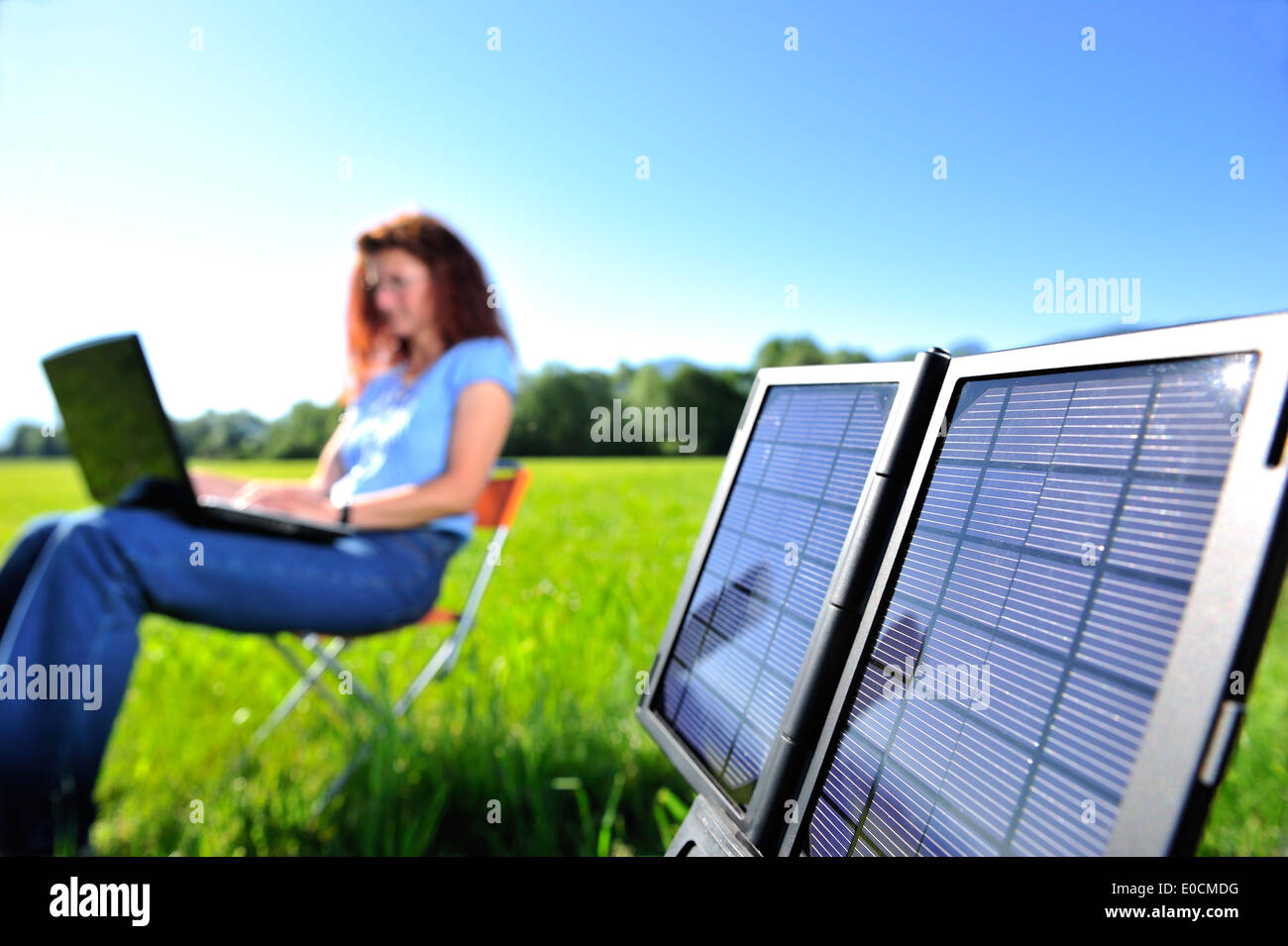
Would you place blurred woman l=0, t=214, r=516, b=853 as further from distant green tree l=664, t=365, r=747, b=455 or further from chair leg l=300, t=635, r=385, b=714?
distant green tree l=664, t=365, r=747, b=455

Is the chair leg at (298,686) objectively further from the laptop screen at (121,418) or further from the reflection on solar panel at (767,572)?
the reflection on solar panel at (767,572)

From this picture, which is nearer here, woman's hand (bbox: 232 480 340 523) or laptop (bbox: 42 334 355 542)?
laptop (bbox: 42 334 355 542)

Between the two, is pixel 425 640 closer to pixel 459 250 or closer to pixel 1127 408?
pixel 459 250

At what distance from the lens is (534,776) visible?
2342 millimetres

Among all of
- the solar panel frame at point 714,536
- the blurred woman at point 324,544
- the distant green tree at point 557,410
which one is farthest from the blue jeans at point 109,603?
the distant green tree at point 557,410

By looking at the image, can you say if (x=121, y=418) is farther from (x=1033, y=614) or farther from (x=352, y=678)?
(x=1033, y=614)

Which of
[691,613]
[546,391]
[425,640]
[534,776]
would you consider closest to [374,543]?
[534,776]

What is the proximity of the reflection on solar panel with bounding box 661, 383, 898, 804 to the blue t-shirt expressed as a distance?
5.71 feet

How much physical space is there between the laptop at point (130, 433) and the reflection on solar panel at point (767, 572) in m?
1.56

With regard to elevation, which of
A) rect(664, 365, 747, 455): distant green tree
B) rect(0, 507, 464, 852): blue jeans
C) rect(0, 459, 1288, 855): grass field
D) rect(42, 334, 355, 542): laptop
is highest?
rect(42, 334, 355, 542): laptop

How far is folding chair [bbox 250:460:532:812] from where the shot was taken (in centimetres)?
250

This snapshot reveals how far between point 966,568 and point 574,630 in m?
2.93

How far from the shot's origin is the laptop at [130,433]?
2.16 metres

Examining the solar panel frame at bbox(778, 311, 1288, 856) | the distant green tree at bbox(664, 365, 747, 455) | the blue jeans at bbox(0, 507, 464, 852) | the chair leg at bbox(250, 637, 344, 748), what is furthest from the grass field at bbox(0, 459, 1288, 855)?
the distant green tree at bbox(664, 365, 747, 455)
